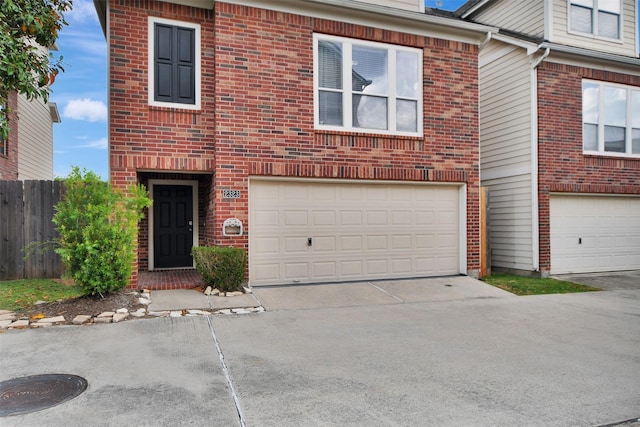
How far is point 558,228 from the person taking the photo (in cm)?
1130

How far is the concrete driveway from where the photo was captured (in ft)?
11.1

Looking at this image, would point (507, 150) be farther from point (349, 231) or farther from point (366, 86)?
point (349, 231)

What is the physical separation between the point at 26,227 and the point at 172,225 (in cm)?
281

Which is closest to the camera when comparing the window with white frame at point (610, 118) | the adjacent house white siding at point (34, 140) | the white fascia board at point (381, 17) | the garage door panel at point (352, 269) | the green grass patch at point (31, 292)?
the green grass patch at point (31, 292)

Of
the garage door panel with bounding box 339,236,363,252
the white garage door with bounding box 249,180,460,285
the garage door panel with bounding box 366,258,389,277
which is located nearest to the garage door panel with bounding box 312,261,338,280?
the white garage door with bounding box 249,180,460,285

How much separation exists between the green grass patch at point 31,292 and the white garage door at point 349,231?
3.28 meters

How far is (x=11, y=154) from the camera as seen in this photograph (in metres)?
13.9

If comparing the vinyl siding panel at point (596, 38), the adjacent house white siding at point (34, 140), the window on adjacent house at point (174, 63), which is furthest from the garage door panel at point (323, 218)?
the adjacent house white siding at point (34, 140)

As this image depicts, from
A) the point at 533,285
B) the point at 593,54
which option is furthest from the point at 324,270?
the point at 593,54

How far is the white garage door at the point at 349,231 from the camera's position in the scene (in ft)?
28.6

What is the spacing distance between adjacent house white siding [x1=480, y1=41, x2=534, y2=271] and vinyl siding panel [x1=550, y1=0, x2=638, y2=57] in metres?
1.25

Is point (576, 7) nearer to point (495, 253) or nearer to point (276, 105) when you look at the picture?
point (495, 253)

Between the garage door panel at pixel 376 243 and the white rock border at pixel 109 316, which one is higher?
the garage door panel at pixel 376 243

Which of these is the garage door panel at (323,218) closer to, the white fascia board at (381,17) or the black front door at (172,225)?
the black front door at (172,225)
